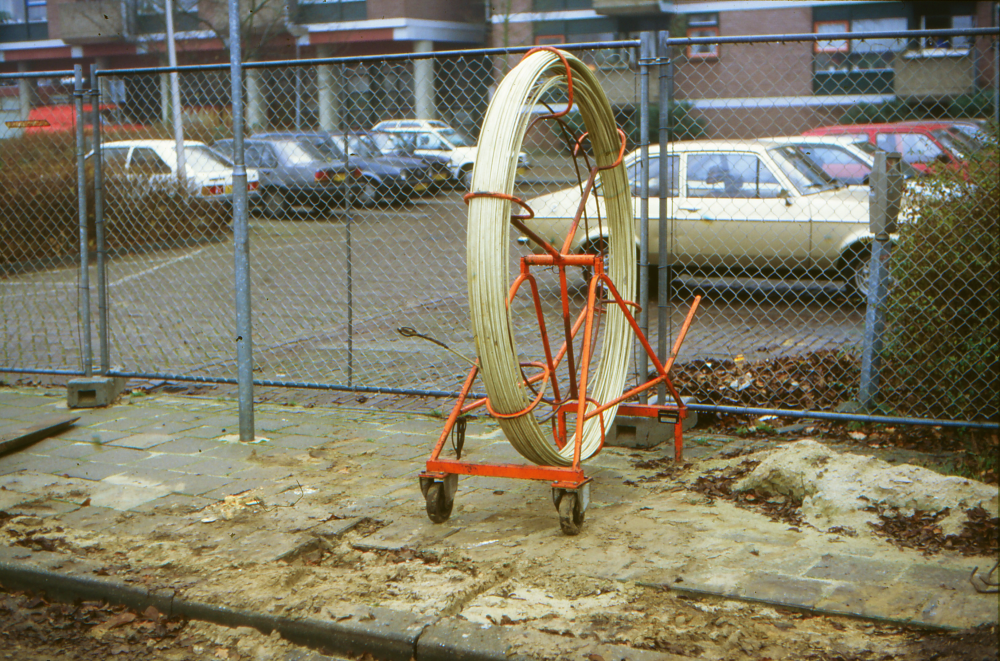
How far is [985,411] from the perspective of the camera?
17.2ft

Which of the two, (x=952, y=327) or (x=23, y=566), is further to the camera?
(x=952, y=327)

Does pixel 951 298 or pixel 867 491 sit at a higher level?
pixel 951 298

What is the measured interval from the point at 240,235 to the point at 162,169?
247 inches

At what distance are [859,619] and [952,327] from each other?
2490mm

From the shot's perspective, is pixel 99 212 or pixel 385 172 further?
pixel 385 172

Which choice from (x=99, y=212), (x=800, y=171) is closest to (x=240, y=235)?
(x=99, y=212)

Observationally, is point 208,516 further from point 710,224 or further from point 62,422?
point 710,224

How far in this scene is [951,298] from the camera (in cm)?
525

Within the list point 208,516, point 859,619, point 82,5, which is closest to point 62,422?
point 208,516

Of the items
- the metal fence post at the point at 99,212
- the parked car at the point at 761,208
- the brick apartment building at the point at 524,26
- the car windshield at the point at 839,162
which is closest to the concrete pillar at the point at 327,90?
the metal fence post at the point at 99,212

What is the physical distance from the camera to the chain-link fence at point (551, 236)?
5.36 metres

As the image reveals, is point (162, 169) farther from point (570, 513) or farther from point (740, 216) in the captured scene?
point (570, 513)

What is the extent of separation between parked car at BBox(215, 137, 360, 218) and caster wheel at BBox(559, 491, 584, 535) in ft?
14.8

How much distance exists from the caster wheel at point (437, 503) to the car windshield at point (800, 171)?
5.99 m
